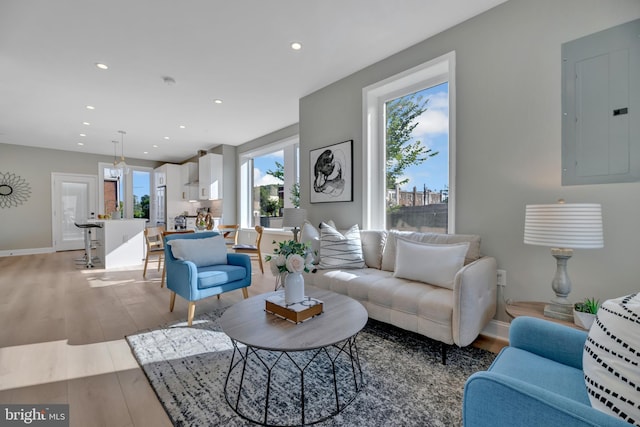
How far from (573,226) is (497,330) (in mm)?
1182

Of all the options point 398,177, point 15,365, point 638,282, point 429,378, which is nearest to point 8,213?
point 15,365

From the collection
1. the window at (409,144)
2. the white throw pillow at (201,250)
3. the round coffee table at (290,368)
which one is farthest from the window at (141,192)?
the round coffee table at (290,368)

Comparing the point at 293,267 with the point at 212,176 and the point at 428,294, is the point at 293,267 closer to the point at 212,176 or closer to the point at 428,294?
the point at 428,294

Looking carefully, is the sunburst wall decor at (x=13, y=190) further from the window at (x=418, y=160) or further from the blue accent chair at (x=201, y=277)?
the window at (x=418, y=160)

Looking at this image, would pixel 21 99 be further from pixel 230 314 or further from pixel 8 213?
pixel 230 314

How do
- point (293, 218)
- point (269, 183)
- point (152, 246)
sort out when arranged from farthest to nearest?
point (269, 183)
point (152, 246)
point (293, 218)

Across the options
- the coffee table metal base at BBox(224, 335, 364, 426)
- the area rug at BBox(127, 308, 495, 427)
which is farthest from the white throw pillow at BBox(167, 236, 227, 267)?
→ the coffee table metal base at BBox(224, 335, 364, 426)

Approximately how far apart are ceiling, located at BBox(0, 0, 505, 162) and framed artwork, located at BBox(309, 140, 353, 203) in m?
0.93

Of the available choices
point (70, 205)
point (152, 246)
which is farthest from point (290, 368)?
point (70, 205)

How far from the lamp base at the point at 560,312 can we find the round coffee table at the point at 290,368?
1.14m

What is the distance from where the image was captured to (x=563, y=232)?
1630mm

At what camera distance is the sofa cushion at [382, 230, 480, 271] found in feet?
7.68

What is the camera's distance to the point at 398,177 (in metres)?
3.40

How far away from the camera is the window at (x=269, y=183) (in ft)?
18.8
